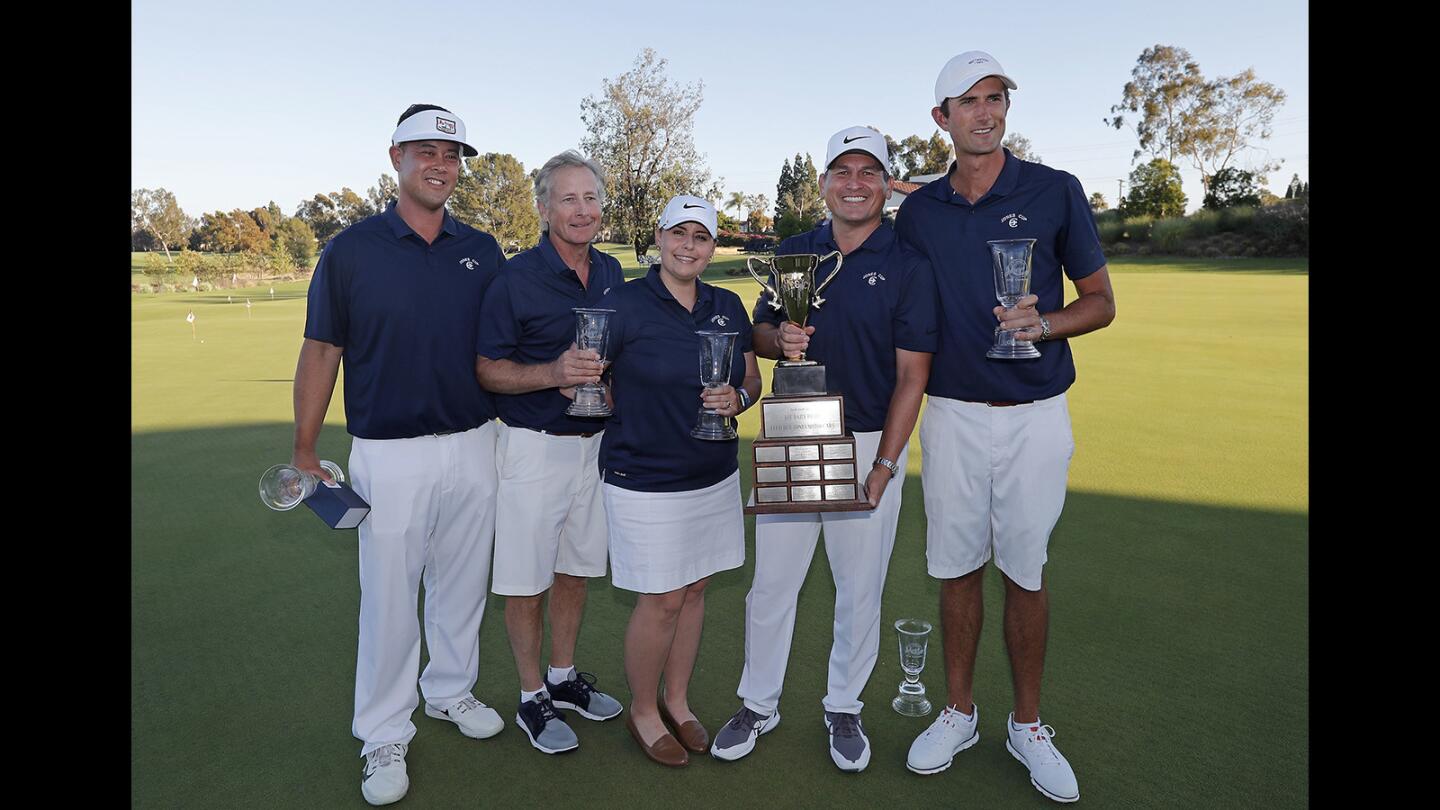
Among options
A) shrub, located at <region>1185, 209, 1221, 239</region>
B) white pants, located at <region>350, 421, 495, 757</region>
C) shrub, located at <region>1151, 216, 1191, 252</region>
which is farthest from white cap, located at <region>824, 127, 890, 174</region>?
shrub, located at <region>1185, 209, 1221, 239</region>

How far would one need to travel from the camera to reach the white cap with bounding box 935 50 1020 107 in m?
3.59

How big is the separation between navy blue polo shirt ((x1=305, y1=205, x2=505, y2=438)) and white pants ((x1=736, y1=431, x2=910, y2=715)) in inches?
53.8

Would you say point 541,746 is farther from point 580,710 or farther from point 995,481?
point 995,481

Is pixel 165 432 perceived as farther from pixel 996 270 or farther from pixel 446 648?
pixel 996 270

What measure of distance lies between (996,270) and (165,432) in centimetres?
1040

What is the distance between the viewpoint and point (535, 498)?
404 cm

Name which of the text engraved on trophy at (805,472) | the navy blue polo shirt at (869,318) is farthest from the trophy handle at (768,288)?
the text engraved on trophy at (805,472)

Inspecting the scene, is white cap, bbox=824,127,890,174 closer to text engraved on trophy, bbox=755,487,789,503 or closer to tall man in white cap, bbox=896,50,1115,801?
tall man in white cap, bbox=896,50,1115,801

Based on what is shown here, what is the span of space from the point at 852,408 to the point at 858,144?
1.02 metres

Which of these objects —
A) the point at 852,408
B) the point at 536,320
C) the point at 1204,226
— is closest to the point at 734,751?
the point at 852,408

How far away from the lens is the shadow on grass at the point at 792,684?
3621mm

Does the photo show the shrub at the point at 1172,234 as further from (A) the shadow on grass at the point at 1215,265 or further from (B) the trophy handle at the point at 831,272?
(B) the trophy handle at the point at 831,272

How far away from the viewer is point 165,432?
10805 mm
